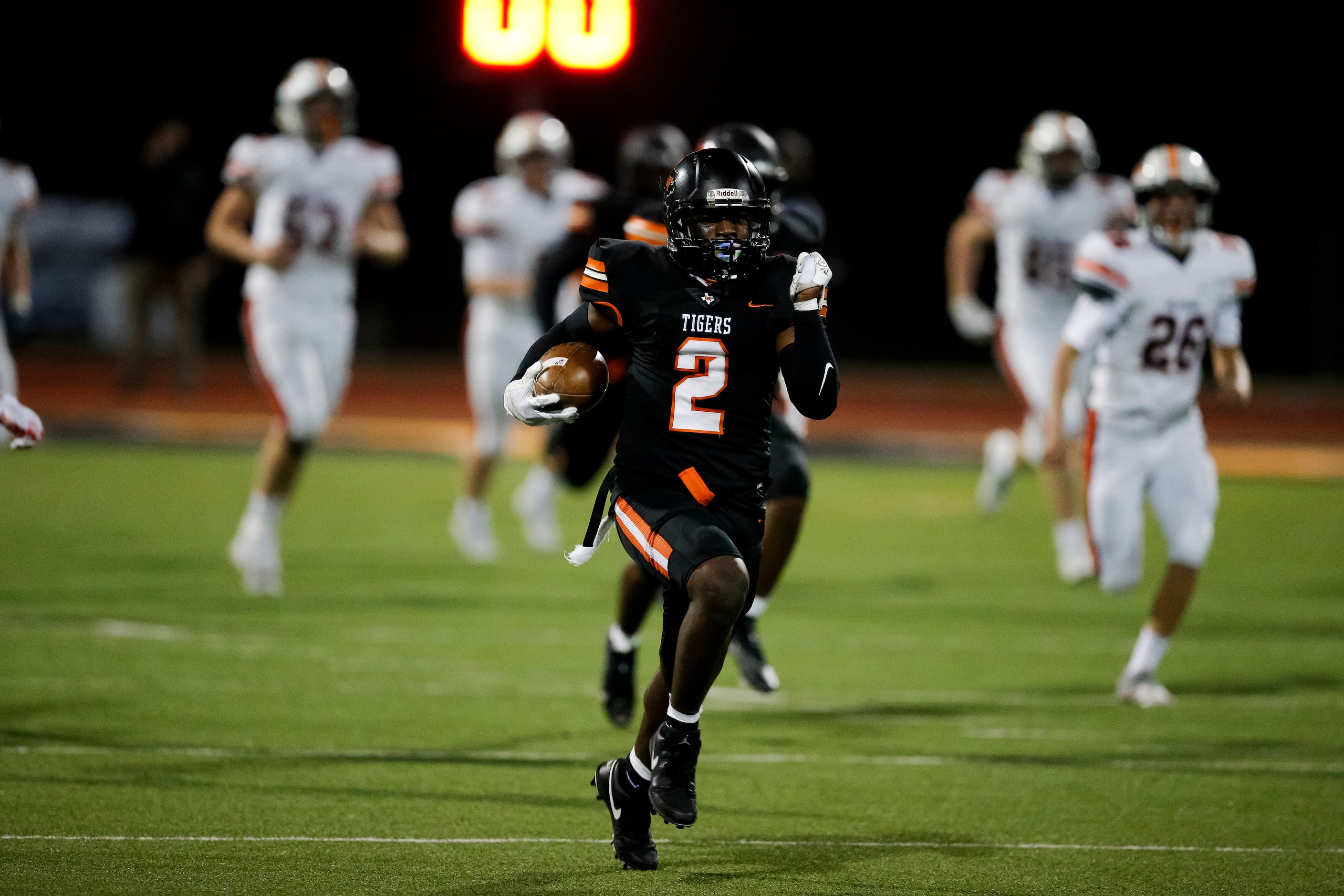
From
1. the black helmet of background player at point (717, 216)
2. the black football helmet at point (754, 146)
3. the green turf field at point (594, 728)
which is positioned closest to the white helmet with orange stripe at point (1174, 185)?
the black football helmet at point (754, 146)

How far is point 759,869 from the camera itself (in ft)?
13.0

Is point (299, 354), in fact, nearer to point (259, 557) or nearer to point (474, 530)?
point (259, 557)

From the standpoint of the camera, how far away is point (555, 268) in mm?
6906

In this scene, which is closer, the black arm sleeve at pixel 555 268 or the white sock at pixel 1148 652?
the white sock at pixel 1148 652

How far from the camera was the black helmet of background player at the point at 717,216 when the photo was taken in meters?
4.02

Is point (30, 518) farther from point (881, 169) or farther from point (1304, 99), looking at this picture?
point (1304, 99)

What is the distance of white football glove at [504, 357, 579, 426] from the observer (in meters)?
3.99

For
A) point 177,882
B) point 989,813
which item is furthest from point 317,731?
point 989,813

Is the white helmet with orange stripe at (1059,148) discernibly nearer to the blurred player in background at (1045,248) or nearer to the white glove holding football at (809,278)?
the blurred player in background at (1045,248)

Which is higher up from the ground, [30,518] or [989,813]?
[989,813]

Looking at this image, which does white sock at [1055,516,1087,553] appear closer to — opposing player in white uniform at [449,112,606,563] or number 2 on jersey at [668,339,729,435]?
opposing player in white uniform at [449,112,606,563]

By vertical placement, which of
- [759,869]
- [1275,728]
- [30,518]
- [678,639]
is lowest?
[30,518]

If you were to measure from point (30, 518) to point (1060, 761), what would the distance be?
271 inches

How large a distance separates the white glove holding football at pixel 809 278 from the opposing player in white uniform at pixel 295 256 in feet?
14.3
